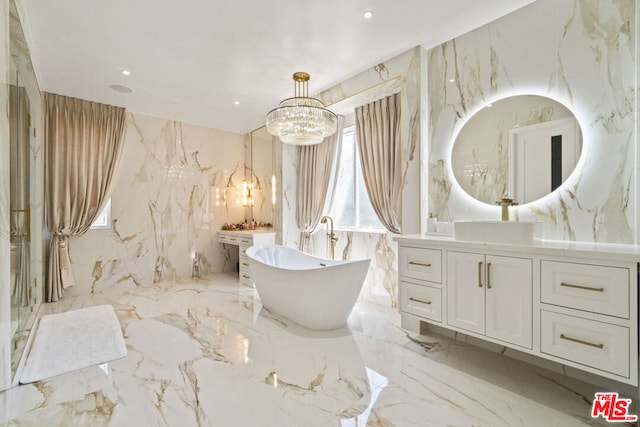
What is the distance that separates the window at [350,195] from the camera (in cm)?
402

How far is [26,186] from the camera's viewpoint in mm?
2654

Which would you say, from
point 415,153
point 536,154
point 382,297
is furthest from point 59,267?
point 536,154

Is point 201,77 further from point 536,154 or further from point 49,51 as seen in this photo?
point 536,154

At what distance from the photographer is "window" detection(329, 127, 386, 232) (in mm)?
4020

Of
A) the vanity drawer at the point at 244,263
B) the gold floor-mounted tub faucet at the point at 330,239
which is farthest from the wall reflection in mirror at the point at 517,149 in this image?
the vanity drawer at the point at 244,263

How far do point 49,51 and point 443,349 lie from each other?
14.9 feet

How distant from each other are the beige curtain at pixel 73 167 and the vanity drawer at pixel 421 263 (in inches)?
160

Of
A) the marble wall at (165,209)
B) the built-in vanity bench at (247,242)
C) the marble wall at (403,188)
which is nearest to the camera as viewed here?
the marble wall at (403,188)

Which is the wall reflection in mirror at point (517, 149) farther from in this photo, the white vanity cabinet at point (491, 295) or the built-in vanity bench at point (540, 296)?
the white vanity cabinet at point (491, 295)

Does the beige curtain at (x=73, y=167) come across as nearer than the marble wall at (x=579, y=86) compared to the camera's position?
No

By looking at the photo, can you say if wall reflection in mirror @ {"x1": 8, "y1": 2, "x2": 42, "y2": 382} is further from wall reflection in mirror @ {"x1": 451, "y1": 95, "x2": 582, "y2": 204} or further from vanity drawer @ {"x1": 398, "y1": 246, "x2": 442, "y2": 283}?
wall reflection in mirror @ {"x1": 451, "y1": 95, "x2": 582, "y2": 204}

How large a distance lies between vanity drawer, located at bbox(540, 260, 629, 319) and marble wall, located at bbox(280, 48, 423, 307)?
4.11ft

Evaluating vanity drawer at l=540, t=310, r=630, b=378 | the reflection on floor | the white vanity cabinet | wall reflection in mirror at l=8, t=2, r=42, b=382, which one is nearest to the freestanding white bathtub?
the reflection on floor

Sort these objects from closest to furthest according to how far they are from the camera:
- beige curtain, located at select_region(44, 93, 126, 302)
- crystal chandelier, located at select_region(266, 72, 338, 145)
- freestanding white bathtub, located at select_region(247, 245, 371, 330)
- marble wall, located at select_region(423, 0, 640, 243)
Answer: marble wall, located at select_region(423, 0, 640, 243) < freestanding white bathtub, located at select_region(247, 245, 371, 330) < crystal chandelier, located at select_region(266, 72, 338, 145) < beige curtain, located at select_region(44, 93, 126, 302)
